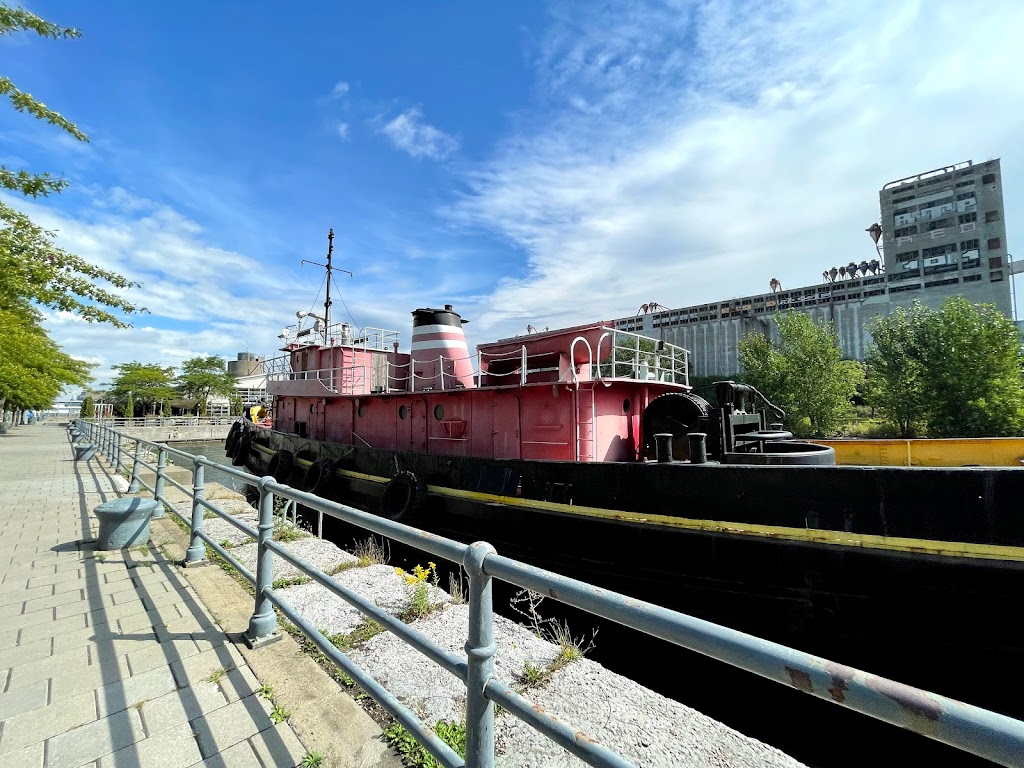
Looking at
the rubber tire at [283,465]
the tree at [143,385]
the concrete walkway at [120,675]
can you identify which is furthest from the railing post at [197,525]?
the tree at [143,385]

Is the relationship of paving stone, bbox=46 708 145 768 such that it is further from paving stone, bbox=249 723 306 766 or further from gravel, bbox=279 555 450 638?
gravel, bbox=279 555 450 638

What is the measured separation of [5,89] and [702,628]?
8.32 meters

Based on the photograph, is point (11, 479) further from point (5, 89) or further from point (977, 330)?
point (977, 330)

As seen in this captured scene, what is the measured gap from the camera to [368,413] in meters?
12.8

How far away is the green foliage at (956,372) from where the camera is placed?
24.0 meters

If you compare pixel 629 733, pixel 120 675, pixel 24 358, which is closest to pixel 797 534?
pixel 629 733

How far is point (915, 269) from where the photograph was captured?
205ft

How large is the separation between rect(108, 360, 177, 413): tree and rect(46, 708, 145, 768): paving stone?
63.3 metres

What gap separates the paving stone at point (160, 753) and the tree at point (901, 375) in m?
34.2

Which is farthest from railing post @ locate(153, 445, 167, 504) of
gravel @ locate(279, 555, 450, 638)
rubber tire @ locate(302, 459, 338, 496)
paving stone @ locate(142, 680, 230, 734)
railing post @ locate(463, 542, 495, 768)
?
railing post @ locate(463, 542, 495, 768)

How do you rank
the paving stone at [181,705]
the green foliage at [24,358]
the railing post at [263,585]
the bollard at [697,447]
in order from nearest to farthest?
the paving stone at [181,705] < the railing post at [263,585] < the bollard at [697,447] < the green foliage at [24,358]

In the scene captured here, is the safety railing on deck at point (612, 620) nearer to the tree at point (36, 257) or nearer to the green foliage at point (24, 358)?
the tree at point (36, 257)

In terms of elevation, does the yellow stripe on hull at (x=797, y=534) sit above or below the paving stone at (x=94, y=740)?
above

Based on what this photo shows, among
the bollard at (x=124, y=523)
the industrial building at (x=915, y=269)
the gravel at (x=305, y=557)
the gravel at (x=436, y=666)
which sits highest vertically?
the industrial building at (x=915, y=269)
